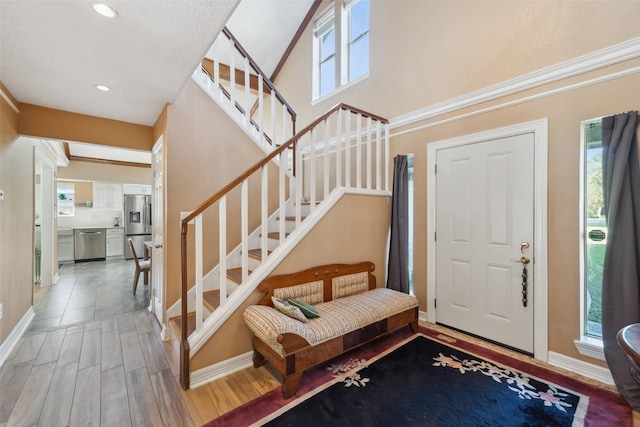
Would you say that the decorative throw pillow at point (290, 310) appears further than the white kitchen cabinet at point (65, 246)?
No

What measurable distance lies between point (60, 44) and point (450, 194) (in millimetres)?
3577

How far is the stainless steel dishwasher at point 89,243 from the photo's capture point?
6.64 meters

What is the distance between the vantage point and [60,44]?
1.89 metres

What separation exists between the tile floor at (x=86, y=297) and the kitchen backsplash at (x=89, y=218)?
5.07 ft

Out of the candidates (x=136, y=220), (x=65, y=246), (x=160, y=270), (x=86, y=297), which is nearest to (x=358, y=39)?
(x=160, y=270)

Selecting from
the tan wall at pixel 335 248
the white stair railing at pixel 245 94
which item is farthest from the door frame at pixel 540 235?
the white stair railing at pixel 245 94

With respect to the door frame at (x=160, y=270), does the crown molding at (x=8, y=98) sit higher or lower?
higher

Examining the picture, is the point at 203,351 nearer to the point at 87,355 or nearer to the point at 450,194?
the point at 87,355

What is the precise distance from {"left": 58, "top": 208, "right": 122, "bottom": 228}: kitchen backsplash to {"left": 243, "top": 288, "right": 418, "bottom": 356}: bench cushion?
7362mm

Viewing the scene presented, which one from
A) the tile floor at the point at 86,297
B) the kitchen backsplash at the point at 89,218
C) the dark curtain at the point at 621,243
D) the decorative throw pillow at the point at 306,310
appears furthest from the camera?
the kitchen backsplash at the point at 89,218

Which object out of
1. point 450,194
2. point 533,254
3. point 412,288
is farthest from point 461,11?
point 412,288

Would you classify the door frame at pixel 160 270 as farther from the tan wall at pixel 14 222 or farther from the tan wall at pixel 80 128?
the tan wall at pixel 14 222

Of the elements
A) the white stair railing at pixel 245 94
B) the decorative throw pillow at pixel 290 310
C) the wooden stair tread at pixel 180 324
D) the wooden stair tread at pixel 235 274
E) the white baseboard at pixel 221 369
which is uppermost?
the white stair railing at pixel 245 94

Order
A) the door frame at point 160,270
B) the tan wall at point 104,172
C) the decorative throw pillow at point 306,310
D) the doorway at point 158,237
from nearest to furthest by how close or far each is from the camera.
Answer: the decorative throw pillow at point 306,310 → the door frame at point 160,270 → the doorway at point 158,237 → the tan wall at point 104,172
